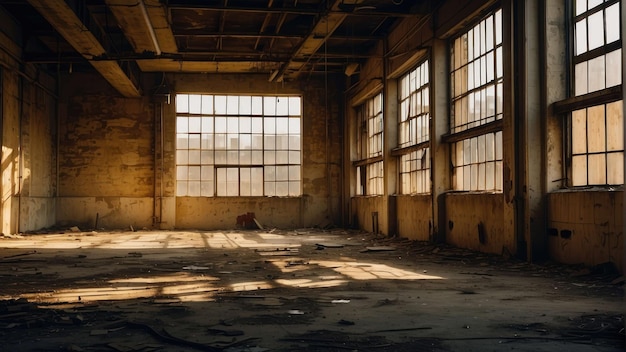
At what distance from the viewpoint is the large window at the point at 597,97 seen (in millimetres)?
7945

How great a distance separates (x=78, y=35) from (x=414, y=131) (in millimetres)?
8238

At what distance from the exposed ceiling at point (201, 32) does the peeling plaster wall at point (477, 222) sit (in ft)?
14.9

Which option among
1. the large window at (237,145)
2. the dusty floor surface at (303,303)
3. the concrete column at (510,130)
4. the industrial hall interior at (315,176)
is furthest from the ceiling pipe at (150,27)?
the concrete column at (510,130)

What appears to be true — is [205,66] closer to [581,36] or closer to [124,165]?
[124,165]

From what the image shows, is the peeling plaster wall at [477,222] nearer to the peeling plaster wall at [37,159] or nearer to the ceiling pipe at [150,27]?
the ceiling pipe at [150,27]

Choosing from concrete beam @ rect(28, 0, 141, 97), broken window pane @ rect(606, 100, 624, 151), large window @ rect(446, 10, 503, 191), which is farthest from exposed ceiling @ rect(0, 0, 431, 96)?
broken window pane @ rect(606, 100, 624, 151)

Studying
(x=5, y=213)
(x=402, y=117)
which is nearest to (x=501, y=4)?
(x=402, y=117)

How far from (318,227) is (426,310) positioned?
613 inches

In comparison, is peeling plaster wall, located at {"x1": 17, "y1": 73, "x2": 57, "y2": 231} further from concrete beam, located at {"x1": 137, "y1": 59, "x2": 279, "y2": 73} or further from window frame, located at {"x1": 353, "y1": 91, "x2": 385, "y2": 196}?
window frame, located at {"x1": 353, "y1": 91, "x2": 385, "y2": 196}

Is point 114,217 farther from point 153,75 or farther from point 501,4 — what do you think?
point 501,4

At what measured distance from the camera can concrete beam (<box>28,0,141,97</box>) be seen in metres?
11.4

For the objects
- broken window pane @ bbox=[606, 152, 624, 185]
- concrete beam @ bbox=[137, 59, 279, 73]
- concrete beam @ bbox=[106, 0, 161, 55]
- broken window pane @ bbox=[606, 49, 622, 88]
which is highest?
concrete beam @ bbox=[137, 59, 279, 73]

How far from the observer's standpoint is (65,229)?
19.5m

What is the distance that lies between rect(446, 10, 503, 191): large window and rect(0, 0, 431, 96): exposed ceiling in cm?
196
